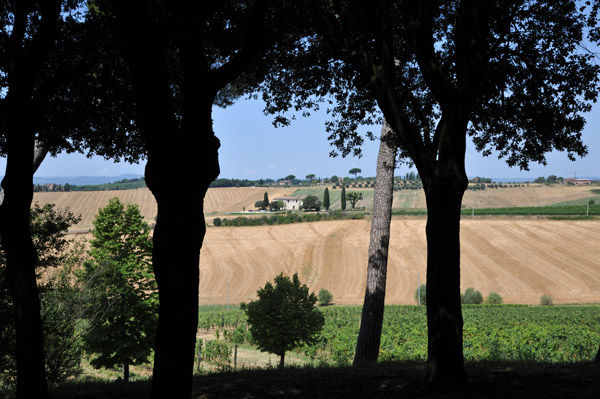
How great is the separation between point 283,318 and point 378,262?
13.7 metres

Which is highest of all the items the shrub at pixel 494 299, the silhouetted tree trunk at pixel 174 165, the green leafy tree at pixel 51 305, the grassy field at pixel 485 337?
the silhouetted tree trunk at pixel 174 165

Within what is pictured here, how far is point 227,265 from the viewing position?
78.7 metres

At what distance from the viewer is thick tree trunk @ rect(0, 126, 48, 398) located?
7.07m

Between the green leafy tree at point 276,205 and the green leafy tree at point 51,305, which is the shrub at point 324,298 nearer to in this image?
the green leafy tree at point 51,305

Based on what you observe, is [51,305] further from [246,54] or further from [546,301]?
[546,301]

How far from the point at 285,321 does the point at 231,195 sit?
481 feet

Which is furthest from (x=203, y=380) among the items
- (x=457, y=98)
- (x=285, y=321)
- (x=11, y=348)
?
(x=285, y=321)

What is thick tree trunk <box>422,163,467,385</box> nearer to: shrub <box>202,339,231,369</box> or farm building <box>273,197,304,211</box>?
shrub <box>202,339,231,369</box>

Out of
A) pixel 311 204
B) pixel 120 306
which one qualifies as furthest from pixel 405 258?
pixel 311 204

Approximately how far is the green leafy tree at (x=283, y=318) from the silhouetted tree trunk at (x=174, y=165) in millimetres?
19885


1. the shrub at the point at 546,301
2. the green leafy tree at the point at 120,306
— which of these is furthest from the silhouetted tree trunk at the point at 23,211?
the shrub at the point at 546,301

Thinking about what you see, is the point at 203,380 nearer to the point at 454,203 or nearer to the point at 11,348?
the point at 454,203

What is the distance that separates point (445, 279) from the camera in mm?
6680

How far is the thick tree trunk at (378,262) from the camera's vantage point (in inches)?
447
